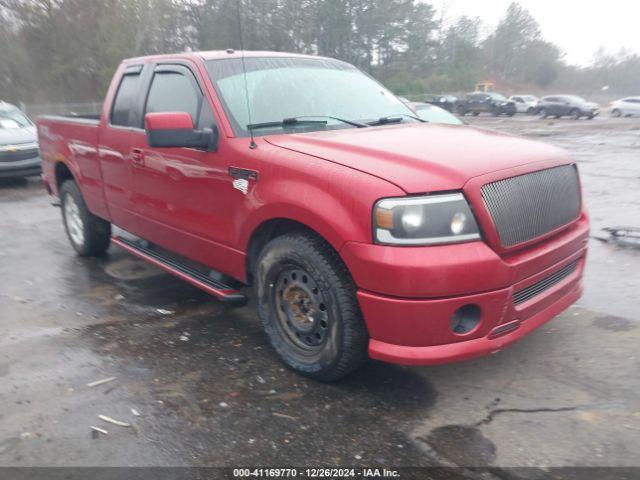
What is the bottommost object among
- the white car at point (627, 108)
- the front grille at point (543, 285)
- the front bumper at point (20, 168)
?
the white car at point (627, 108)

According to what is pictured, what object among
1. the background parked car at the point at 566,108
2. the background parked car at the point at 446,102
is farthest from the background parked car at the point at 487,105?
the background parked car at the point at 566,108

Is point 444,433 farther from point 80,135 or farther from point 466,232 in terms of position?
point 80,135

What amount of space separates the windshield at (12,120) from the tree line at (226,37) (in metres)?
3.30

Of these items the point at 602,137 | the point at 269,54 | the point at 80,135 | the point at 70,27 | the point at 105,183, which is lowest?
the point at 602,137

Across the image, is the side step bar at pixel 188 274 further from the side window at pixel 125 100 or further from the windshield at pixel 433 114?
the windshield at pixel 433 114

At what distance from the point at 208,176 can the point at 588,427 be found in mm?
2756

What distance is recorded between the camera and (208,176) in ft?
12.8

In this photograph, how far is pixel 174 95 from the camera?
4469 mm

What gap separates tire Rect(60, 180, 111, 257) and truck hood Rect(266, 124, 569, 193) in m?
3.15

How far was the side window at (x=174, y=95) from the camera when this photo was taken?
419 cm

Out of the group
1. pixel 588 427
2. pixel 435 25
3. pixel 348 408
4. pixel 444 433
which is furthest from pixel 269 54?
pixel 435 25

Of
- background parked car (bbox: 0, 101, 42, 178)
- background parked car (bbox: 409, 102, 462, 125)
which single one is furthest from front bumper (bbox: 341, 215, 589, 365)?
background parked car (bbox: 0, 101, 42, 178)

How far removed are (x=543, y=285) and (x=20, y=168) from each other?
10776 mm

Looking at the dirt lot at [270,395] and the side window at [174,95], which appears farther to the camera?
the side window at [174,95]
